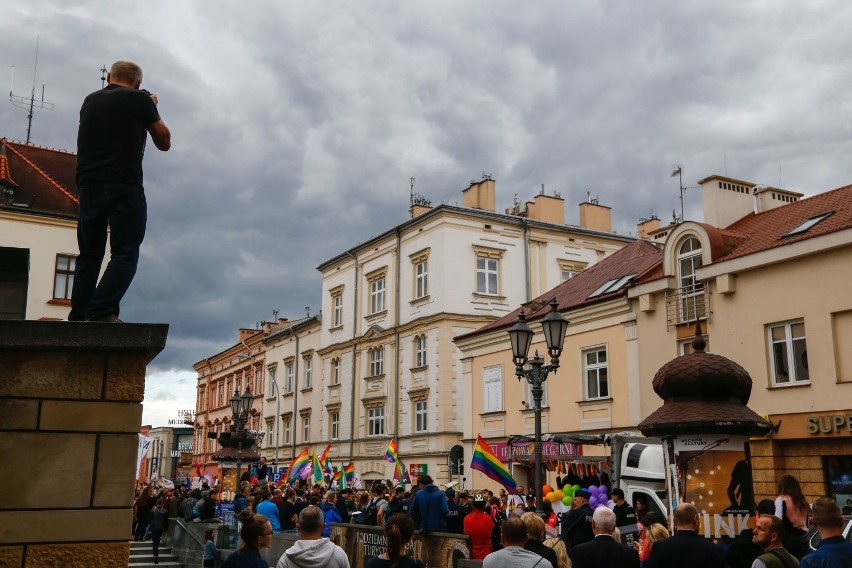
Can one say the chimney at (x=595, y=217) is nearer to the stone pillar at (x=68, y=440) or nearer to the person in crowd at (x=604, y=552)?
the person in crowd at (x=604, y=552)

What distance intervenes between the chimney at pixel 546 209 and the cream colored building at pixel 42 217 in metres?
21.3

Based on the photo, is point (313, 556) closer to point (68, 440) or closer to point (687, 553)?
point (68, 440)

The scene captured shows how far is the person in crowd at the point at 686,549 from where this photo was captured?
20.9ft

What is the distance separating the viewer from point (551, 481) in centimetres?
2861

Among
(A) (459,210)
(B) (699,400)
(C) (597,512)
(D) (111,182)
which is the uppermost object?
(A) (459,210)

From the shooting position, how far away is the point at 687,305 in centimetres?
2484

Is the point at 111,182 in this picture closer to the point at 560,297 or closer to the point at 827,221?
the point at 827,221

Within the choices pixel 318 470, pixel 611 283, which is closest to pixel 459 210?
pixel 611 283

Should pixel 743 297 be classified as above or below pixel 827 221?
below

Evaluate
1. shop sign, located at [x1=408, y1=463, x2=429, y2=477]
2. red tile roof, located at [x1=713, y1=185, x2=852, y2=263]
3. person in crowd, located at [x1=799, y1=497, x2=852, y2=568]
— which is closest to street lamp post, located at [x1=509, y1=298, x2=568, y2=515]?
person in crowd, located at [x1=799, y1=497, x2=852, y2=568]

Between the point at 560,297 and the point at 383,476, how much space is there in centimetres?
1430

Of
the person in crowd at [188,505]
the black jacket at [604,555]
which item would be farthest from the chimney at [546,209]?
the black jacket at [604,555]

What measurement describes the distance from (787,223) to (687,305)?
143 inches

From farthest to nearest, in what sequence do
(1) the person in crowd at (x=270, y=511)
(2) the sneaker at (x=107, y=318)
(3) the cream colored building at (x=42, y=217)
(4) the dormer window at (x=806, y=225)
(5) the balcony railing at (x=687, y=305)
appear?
(3) the cream colored building at (x=42, y=217) < (5) the balcony railing at (x=687, y=305) < (4) the dormer window at (x=806, y=225) < (1) the person in crowd at (x=270, y=511) < (2) the sneaker at (x=107, y=318)
